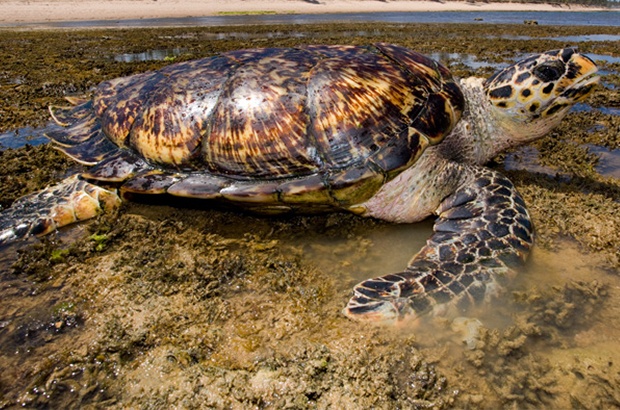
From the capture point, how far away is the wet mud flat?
1.81 meters

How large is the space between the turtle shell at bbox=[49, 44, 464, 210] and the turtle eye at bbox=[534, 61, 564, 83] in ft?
2.41

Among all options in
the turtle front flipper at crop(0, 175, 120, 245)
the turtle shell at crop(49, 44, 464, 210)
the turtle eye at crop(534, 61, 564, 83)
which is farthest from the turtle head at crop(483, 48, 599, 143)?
the turtle front flipper at crop(0, 175, 120, 245)

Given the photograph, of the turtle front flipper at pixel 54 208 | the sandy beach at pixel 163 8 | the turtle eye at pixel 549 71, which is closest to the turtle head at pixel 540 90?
the turtle eye at pixel 549 71

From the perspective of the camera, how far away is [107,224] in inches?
127

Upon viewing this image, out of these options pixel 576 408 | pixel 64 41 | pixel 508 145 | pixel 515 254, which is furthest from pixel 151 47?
pixel 576 408

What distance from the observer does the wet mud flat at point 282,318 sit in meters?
1.81

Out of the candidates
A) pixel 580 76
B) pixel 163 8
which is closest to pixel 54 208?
pixel 580 76

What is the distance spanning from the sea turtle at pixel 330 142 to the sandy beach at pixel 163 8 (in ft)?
91.7

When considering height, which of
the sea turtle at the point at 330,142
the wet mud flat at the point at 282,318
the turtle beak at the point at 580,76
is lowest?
the wet mud flat at the point at 282,318

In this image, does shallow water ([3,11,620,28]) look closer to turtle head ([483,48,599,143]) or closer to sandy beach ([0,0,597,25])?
sandy beach ([0,0,597,25])

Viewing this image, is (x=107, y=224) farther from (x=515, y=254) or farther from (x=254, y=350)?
(x=515, y=254)

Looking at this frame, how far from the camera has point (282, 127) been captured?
116 inches

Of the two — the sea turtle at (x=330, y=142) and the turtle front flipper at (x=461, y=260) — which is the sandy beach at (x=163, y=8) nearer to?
the sea turtle at (x=330, y=142)

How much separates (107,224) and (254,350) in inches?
80.0
